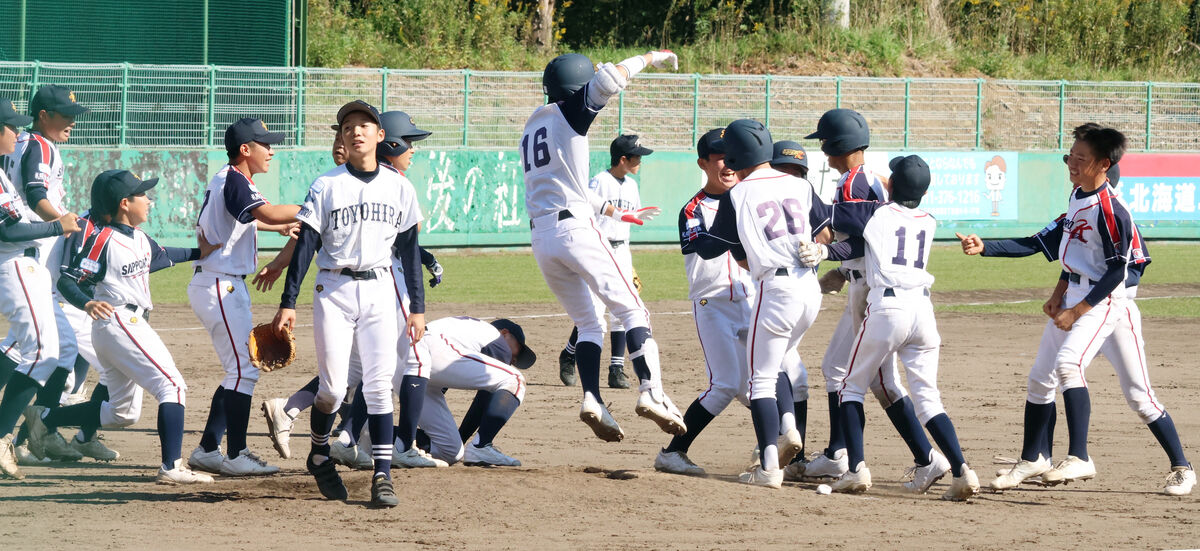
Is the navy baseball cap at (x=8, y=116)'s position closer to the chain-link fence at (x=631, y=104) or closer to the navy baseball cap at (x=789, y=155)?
the navy baseball cap at (x=789, y=155)

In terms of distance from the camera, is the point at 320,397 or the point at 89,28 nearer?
the point at 320,397

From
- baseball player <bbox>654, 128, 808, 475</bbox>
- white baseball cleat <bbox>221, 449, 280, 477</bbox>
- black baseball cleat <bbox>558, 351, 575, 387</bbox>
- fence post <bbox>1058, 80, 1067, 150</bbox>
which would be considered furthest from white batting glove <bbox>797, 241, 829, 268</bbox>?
fence post <bbox>1058, 80, 1067, 150</bbox>

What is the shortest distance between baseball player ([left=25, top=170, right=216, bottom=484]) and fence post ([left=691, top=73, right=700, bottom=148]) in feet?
61.4

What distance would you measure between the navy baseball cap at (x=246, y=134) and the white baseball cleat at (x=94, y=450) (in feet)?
6.99

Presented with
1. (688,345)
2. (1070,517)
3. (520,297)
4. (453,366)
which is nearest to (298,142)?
(520,297)

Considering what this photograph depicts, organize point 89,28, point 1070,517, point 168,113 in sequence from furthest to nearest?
point 89,28, point 168,113, point 1070,517

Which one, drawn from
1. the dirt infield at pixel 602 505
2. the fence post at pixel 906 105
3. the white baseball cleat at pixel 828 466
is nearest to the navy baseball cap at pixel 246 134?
the dirt infield at pixel 602 505

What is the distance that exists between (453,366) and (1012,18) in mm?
31660

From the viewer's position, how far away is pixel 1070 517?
6.53 meters

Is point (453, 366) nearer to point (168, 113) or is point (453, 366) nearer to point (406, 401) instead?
point (406, 401)

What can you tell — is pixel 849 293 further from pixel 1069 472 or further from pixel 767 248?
pixel 1069 472

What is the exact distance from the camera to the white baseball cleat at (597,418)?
680cm

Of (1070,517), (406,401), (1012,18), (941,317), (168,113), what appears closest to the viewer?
(1070,517)

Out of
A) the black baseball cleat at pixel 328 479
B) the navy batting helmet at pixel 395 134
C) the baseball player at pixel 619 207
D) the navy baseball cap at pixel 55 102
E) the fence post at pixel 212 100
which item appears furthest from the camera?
the fence post at pixel 212 100
